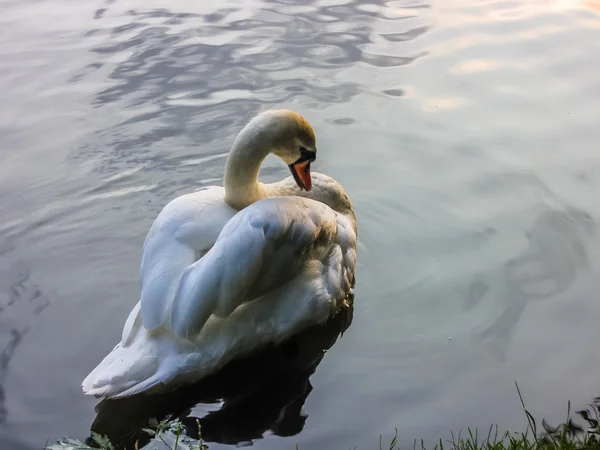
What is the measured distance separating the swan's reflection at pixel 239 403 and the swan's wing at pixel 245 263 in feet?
1.62

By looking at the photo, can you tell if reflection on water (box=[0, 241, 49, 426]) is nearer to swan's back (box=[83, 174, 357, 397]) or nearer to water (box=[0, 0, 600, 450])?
water (box=[0, 0, 600, 450])

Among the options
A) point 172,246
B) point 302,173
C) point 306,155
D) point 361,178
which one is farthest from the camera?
point 361,178

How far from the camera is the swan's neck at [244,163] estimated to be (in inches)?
176

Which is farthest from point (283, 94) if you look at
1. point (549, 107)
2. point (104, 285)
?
point (104, 285)

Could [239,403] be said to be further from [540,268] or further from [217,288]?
[540,268]

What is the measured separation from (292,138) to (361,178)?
1.65 meters

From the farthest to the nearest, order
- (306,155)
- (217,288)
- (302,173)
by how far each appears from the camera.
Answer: (302,173), (306,155), (217,288)

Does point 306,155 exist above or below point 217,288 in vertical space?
above

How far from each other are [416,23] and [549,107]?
8.06ft

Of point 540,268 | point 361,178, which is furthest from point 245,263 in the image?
point 361,178

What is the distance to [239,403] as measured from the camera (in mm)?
4109

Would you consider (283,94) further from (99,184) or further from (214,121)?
(99,184)

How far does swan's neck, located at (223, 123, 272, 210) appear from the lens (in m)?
4.46

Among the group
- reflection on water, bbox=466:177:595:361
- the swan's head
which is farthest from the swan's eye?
reflection on water, bbox=466:177:595:361
